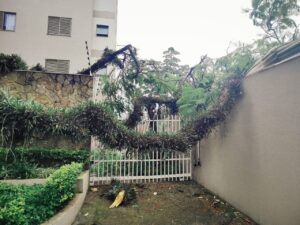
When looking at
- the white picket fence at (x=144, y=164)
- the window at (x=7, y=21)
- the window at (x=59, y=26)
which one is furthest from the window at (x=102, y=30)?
the white picket fence at (x=144, y=164)

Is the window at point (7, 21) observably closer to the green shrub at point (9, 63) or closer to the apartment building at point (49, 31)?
the apartment building at point (49, 31)

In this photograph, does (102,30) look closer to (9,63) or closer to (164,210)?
(9,63)

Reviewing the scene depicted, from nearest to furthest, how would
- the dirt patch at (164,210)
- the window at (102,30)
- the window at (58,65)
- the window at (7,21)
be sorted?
the dirt patch at (164,210), the window at (7,21), the window at (58,65), the window at (102,30)

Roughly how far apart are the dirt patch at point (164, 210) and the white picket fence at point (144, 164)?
54 centimetres

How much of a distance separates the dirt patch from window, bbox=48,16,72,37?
11.2 m

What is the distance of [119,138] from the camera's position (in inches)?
206

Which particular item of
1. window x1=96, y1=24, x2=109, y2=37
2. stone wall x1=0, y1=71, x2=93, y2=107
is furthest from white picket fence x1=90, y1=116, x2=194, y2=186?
window x1=96, y1=24, x2=109, y2=37

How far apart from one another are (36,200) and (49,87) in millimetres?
4244

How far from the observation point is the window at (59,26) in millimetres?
13844

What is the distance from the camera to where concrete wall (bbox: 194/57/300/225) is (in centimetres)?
337

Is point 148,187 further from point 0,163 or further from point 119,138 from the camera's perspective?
point 0,163

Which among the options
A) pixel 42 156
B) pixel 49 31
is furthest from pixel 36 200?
pixel 49 31

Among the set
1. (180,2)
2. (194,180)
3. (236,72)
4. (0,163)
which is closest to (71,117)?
(0,163)

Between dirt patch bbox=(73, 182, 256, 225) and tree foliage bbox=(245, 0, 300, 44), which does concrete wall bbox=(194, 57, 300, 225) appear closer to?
dirt patch bbox=(73, 182, 256, 225)
